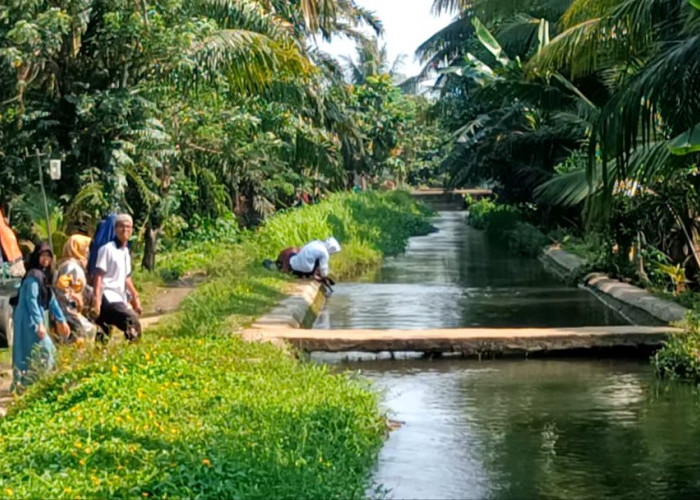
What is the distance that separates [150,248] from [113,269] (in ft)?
31.4

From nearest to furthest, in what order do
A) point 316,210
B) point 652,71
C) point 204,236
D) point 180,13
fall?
point 652,71 < point 180,13 < point 204,236 < point 316,210

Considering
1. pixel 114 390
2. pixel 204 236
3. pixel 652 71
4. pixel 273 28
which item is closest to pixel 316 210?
pixel 204 236

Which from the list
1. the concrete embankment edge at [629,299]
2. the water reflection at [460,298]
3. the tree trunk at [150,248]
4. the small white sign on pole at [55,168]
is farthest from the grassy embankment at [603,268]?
the tree trunk at [150,248]

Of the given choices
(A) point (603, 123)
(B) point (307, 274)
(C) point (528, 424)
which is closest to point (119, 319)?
(C) point (528, 424)

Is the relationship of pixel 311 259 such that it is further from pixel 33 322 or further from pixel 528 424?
pixel 528 424

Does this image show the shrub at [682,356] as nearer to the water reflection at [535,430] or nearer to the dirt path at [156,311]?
the water reflection at [535,430]

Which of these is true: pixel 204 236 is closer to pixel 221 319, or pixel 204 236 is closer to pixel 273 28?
pixel 273 28

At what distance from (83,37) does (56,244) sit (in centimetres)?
280

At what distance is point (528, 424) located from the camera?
9.98 metres

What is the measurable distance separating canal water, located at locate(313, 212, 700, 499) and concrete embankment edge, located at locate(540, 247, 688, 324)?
1.20ft

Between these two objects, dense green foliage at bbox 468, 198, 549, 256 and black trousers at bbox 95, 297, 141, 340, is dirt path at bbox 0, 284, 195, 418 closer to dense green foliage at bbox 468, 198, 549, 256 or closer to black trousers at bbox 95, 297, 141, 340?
black trousers at bbox 95, 297, 141, 340

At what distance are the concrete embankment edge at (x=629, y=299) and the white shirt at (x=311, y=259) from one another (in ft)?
15.3

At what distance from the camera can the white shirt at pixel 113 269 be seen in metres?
11.2

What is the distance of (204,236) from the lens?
25.3m
